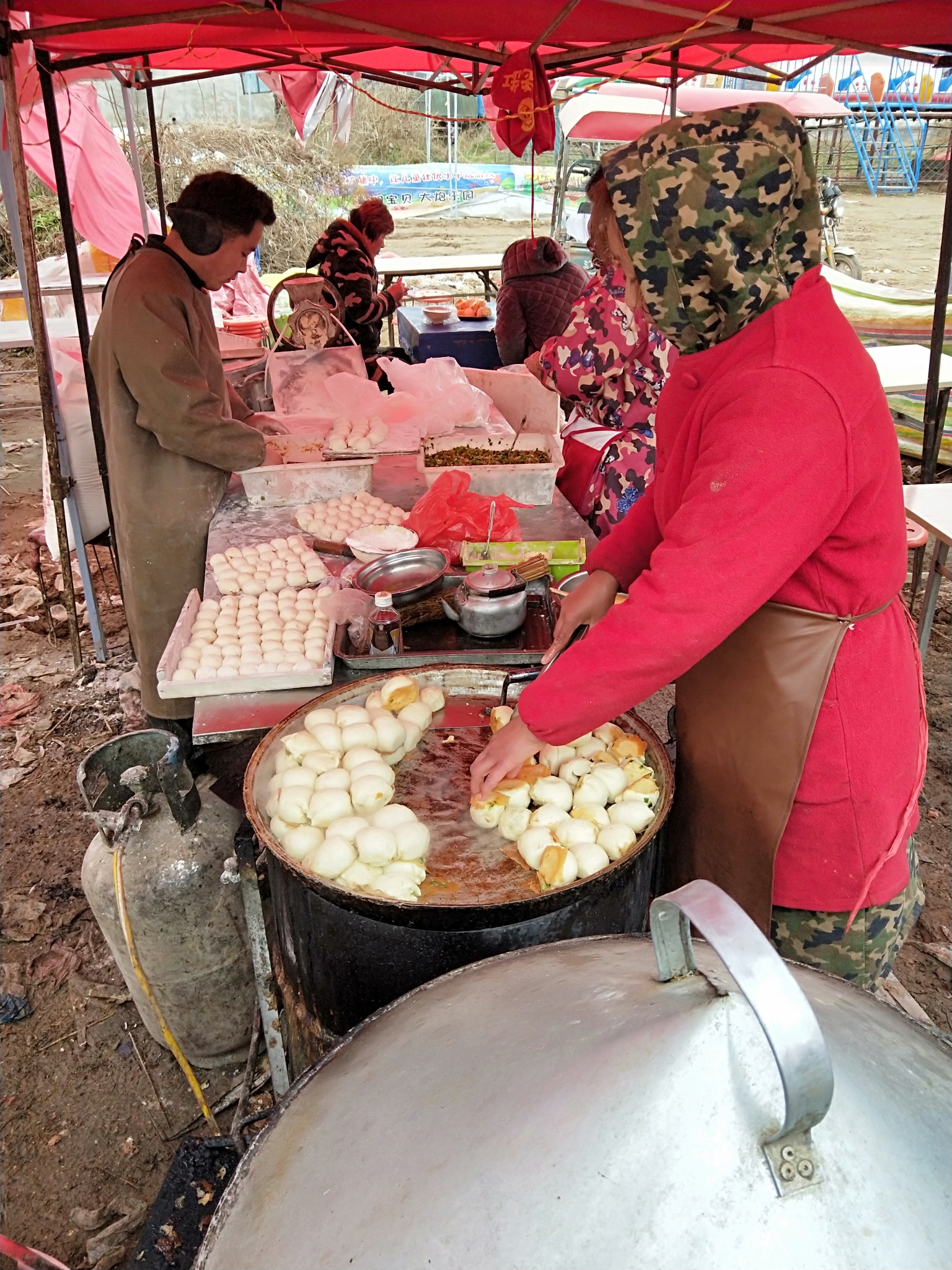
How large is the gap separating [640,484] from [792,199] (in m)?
2.53

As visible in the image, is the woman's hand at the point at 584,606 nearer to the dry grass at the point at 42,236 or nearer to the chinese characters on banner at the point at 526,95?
the chinese characters on banner at the point at 526,95

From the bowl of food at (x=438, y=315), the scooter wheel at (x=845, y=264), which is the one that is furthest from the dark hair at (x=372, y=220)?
the scooter wheel at (x=845, y=264)

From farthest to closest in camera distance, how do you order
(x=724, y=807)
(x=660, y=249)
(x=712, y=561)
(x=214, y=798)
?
(x=214, y=798), (x=724, y=807), (x=660, y=249), (x=712, y=561)

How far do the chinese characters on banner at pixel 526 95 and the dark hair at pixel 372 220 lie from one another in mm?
2972

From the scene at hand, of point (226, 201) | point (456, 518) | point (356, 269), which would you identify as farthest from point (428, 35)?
point (356, 269)

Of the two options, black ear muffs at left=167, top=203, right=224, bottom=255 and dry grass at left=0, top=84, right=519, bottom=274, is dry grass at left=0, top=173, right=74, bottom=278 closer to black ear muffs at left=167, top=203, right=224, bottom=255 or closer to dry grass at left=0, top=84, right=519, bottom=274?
dry grass at left=0, top=84, right=519, bottom=274

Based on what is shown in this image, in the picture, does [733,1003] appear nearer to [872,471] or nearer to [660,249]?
[872,471]

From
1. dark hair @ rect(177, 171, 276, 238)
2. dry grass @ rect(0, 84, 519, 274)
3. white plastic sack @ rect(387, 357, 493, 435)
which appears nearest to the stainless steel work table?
white plastic sack @ rect(387, 357, 493, 435)

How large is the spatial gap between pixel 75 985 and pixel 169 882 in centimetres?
113

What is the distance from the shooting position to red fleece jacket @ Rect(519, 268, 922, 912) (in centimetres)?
131

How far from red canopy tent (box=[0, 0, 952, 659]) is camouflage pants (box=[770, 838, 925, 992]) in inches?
127

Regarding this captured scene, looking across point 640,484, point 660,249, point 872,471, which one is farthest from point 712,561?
point 640,484

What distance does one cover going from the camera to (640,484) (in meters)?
3.93

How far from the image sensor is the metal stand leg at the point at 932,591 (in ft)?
14.1
